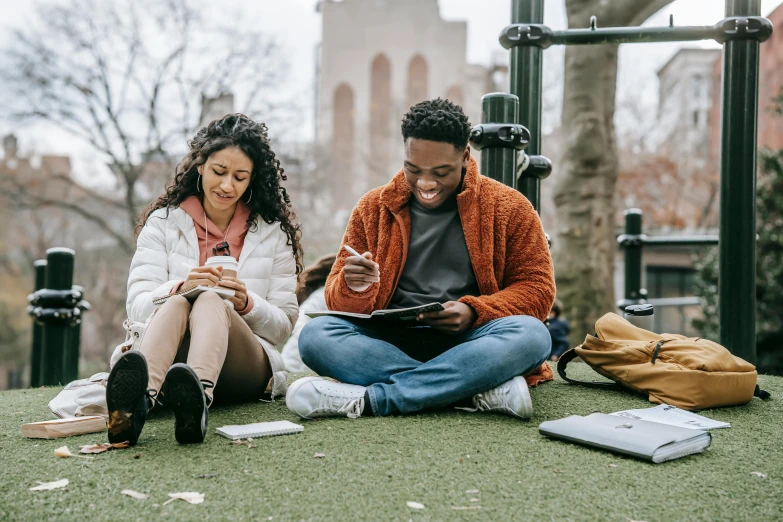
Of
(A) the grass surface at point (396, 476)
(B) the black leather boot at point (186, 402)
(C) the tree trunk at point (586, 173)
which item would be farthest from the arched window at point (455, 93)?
(B) the black leather boot at point (186, 402)

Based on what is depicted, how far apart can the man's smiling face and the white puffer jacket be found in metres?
0.67

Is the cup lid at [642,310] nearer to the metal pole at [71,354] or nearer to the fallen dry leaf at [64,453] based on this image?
the fallen dry leaf at [64,453]

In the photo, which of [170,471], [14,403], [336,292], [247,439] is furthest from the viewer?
[14,403]

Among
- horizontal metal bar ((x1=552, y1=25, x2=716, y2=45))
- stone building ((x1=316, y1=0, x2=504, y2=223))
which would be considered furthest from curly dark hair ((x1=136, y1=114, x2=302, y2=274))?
stone building ((x1=316, y1=0, x2=504, y2=223))

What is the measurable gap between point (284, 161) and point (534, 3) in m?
12.3

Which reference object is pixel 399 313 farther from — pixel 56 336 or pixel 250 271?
pixel 56 336

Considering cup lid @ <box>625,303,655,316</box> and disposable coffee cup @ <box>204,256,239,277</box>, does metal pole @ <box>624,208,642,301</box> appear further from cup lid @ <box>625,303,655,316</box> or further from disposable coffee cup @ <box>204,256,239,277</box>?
disposable coffee cup @ <box>204,256,239,277</box>

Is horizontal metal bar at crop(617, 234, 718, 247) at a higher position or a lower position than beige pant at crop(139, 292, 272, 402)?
higher

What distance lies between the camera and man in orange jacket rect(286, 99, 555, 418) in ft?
8.93

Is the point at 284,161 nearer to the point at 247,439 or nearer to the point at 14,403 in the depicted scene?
the point at 14,403

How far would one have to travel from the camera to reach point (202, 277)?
265cm

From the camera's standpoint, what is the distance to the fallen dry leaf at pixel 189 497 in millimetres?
1759

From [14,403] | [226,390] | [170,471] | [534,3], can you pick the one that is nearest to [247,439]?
[170,471]

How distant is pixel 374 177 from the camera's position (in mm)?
24312
